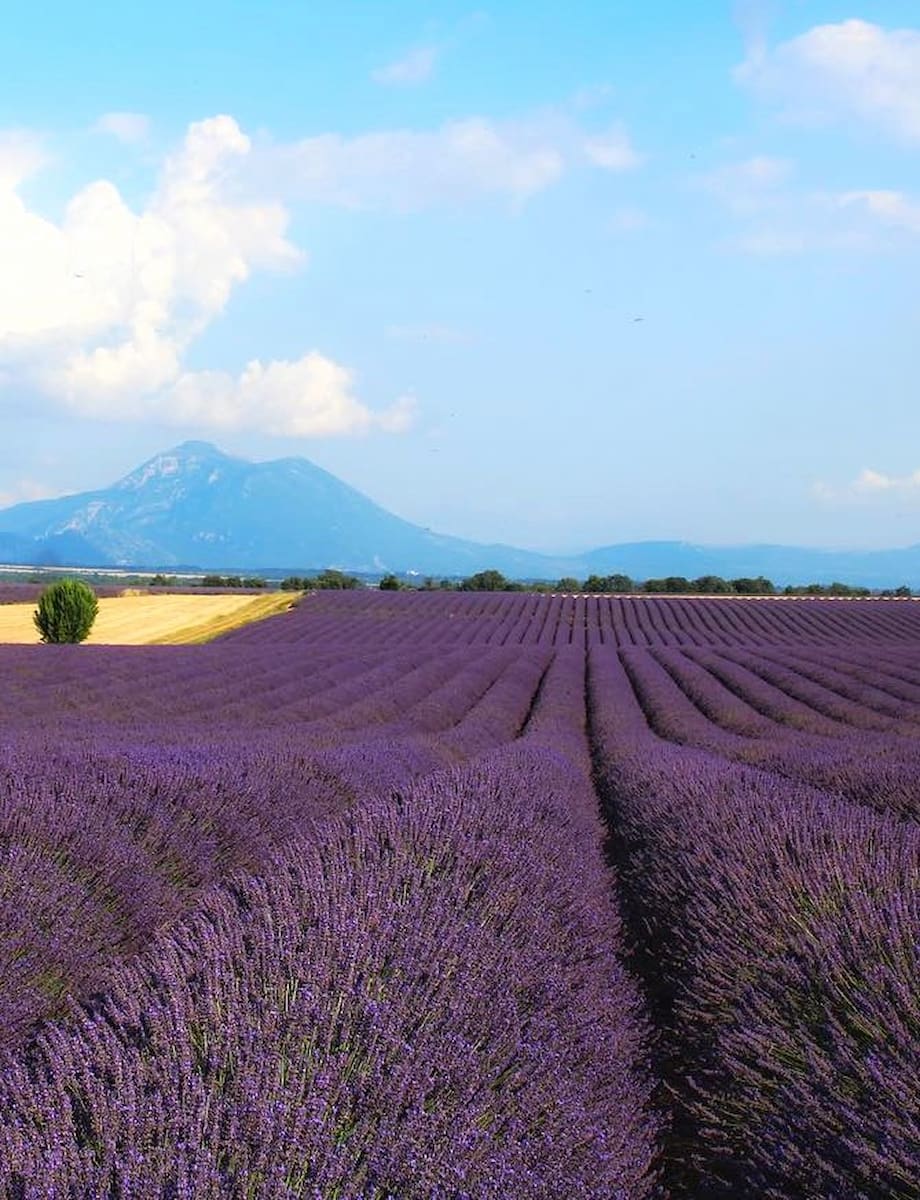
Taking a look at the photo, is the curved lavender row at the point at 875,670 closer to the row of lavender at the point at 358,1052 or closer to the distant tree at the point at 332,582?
the row of lavender at the point at 358,1052

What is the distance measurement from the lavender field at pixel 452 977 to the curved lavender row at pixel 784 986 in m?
0.01

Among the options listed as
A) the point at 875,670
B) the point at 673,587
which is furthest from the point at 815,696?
the point at 673,587

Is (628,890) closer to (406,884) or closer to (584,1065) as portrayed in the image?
(406,884)

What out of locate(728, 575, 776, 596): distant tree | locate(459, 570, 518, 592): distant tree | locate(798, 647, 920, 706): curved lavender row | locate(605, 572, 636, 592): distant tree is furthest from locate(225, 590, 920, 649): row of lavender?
locate(605, 572, 636, 592): distant tree

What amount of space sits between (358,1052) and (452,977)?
1.60 feet

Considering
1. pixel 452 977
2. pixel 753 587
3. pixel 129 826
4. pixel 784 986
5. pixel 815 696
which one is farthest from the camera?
pixel 753 587

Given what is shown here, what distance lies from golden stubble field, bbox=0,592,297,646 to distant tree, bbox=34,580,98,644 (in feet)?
4.45

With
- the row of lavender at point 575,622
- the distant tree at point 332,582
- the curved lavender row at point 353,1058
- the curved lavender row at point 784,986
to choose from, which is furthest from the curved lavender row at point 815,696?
the distant tree at point 332,582

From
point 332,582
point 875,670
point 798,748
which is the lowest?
point 875,670

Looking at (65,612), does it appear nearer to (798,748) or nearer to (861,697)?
(861,697)

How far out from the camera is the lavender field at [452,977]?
1.63 m

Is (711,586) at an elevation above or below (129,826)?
above

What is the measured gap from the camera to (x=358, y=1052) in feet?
6.20

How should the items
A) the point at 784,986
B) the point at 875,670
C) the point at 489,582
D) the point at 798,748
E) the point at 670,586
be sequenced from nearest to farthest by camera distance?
the point at 784,986 → the point at 798,748 → the point at 875,670 → the point at 670,586 → the point at 489,582
